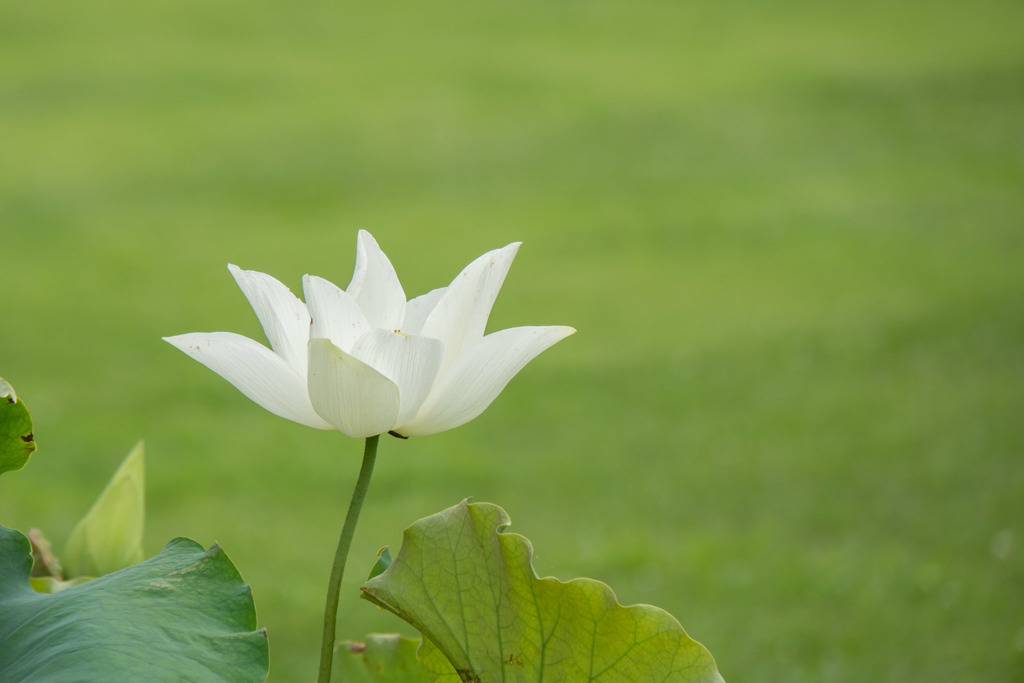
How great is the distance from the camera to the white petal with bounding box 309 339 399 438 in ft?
1.32

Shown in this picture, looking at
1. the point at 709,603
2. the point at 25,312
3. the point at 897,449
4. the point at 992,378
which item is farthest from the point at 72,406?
the point at 992,378

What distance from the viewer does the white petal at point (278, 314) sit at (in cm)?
45

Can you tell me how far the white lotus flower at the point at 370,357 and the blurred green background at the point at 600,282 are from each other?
1545 mm

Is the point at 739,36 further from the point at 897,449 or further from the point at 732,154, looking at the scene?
the point at 897,449

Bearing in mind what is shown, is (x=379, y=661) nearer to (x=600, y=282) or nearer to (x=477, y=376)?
(x=477, y=376)

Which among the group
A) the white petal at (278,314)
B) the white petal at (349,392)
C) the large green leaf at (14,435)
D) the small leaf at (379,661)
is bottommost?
the small leaf at (379,661)

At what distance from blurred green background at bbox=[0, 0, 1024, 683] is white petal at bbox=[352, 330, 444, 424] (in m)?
1.57

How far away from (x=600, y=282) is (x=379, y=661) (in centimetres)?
328

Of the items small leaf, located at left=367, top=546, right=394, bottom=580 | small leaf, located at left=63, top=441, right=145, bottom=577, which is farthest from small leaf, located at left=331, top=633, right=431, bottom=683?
small leaf, located at left=63, top=441, right=145, bottom=577

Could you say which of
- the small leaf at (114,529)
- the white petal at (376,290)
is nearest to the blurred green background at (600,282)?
the small leaf at (114,529)

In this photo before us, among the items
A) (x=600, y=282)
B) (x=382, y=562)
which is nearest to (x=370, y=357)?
(x=382, y=562)

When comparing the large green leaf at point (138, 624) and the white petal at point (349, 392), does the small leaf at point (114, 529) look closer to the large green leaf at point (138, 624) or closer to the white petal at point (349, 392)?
the large green leaf at point (138, 624)

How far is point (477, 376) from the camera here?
43cm

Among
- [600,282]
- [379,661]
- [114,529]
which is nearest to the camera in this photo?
[379,661]
